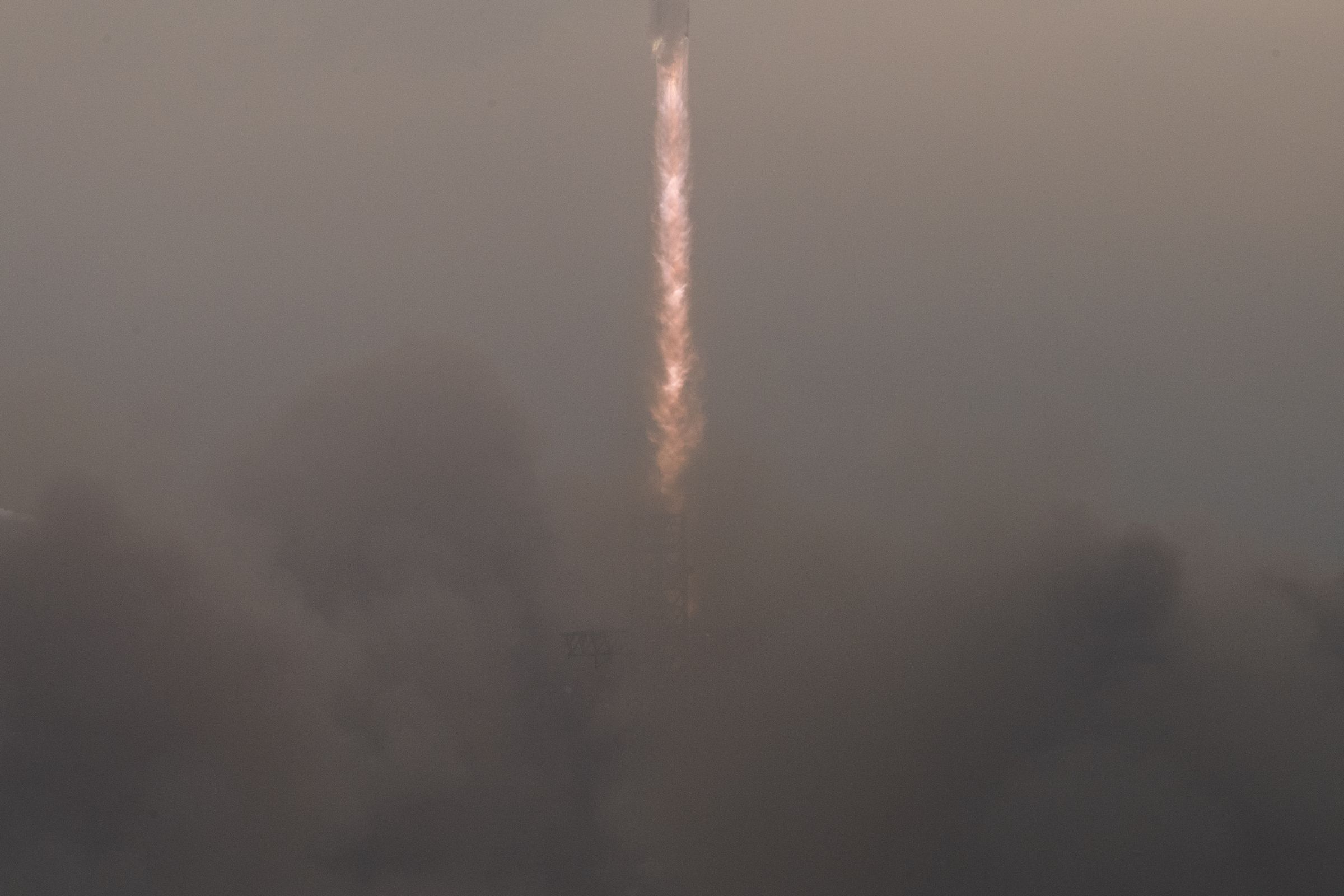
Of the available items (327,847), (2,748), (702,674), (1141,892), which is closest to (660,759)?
A: (702,674)

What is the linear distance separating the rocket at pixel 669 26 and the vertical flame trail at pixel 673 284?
0.04 metres

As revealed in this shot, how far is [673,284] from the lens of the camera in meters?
46.9

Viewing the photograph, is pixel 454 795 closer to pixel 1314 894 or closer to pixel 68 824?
pixel 68 824

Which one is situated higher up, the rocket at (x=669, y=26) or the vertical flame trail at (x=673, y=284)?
the rocket at (x=669, y=26)

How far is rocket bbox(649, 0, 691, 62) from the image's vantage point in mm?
40719

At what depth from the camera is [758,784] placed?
44156mm

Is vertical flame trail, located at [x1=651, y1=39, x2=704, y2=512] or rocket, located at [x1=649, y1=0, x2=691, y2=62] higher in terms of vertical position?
rocket, located at [x1=649, y1=0, x2=691, y2=62]

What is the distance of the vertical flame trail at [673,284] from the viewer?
141ft

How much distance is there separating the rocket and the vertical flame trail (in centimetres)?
4

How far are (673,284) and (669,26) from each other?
874cm

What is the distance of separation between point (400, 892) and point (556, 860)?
5508 millimetres

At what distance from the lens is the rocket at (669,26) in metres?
40.7

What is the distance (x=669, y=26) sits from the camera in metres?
41.1

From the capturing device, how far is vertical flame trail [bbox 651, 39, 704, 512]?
4309 centimetres
